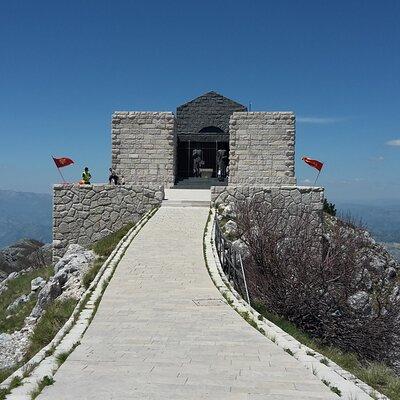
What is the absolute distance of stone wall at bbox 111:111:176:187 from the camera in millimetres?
23438

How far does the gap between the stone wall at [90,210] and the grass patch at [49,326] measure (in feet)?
23.0

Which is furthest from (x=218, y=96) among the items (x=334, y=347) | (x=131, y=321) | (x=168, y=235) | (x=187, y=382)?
(x=187, y=382)

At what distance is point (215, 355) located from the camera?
21.0ft

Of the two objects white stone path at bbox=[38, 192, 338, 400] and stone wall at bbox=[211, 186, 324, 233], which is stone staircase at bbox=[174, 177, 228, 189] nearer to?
stone wall at bbox=[211, 186, 324, 233]

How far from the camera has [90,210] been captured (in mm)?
17453

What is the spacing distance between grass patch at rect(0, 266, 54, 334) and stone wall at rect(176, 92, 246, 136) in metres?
17.2

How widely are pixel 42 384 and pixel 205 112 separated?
2997 cm

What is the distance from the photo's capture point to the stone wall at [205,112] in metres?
34.1

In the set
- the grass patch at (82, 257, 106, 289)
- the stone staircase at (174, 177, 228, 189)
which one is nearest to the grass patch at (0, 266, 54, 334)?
the grass patch at (82, 257, 106, 289)

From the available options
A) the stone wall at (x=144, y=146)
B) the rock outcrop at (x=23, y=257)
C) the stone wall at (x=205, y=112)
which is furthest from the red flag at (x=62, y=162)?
the stone wall at (x=205, y=112)

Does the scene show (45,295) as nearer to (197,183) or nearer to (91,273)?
(91,273)

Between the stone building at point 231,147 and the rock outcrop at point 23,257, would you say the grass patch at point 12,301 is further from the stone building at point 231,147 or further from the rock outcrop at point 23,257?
the stone building at point 231,147

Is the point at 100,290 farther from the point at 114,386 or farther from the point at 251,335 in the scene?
the point at 114,386

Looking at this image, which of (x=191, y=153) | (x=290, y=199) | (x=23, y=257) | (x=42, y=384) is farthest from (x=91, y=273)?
(x=23, y=257)
